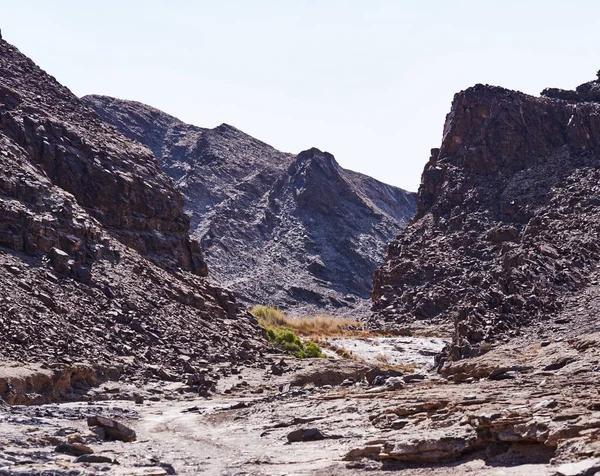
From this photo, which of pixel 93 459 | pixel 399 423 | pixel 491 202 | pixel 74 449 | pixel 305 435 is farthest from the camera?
pixel 491 202

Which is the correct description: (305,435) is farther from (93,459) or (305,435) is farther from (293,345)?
(293,345)

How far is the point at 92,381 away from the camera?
81.7 ft

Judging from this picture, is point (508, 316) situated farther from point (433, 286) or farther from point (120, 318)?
point (433, 286)

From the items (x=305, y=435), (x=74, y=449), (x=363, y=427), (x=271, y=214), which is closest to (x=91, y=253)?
(x=305, y=435)

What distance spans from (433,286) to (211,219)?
38398 millimetres

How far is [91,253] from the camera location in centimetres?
3441

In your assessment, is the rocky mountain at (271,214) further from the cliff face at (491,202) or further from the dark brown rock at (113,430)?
the dark brown rock at (113,430)

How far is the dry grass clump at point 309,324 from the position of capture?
2066 inches

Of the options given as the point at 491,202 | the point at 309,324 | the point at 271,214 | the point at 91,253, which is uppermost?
the point at 271,214

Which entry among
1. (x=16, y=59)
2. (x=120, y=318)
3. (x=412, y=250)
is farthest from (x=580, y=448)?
(x=412, y=250)

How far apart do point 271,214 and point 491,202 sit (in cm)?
3829

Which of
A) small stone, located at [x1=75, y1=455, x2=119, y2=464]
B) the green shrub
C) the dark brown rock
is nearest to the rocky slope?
the green shrub

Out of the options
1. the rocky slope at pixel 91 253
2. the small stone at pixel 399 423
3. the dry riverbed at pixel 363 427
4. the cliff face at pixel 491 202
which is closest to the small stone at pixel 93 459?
the dry riverbed at pixel 363 427

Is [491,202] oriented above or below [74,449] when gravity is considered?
above
